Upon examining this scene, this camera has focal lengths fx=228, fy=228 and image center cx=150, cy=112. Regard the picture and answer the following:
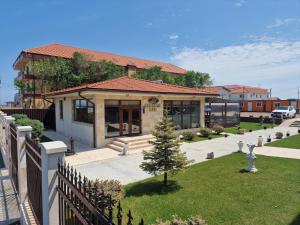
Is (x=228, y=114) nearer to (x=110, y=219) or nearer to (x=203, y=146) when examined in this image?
(x=203, y=146)

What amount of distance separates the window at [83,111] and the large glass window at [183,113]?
6239 millimetres

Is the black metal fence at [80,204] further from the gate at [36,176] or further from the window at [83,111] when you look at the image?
the window at [83,111]

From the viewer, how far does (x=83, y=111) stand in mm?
16359

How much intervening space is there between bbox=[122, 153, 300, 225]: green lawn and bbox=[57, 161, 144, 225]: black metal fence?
10.5ft

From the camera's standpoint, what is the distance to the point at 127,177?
907cm

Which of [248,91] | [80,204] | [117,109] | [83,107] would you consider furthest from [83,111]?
[248,91]

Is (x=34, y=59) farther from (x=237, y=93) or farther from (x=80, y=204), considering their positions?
(x=237, y=93)

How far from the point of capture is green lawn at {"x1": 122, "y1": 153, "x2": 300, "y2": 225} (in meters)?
5.69

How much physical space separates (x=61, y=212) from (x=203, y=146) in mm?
12963

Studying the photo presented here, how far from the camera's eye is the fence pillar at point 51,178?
3.07m

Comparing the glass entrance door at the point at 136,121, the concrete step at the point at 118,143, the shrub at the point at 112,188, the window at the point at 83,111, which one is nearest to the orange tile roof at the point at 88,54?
the window at the point at 83,111

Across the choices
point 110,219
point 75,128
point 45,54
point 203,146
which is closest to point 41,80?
point 45,54

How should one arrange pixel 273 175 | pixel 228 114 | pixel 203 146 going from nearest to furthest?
pixel 273 175
pixel 203 146
pixel 228 114

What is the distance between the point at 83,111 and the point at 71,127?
2734 mm
